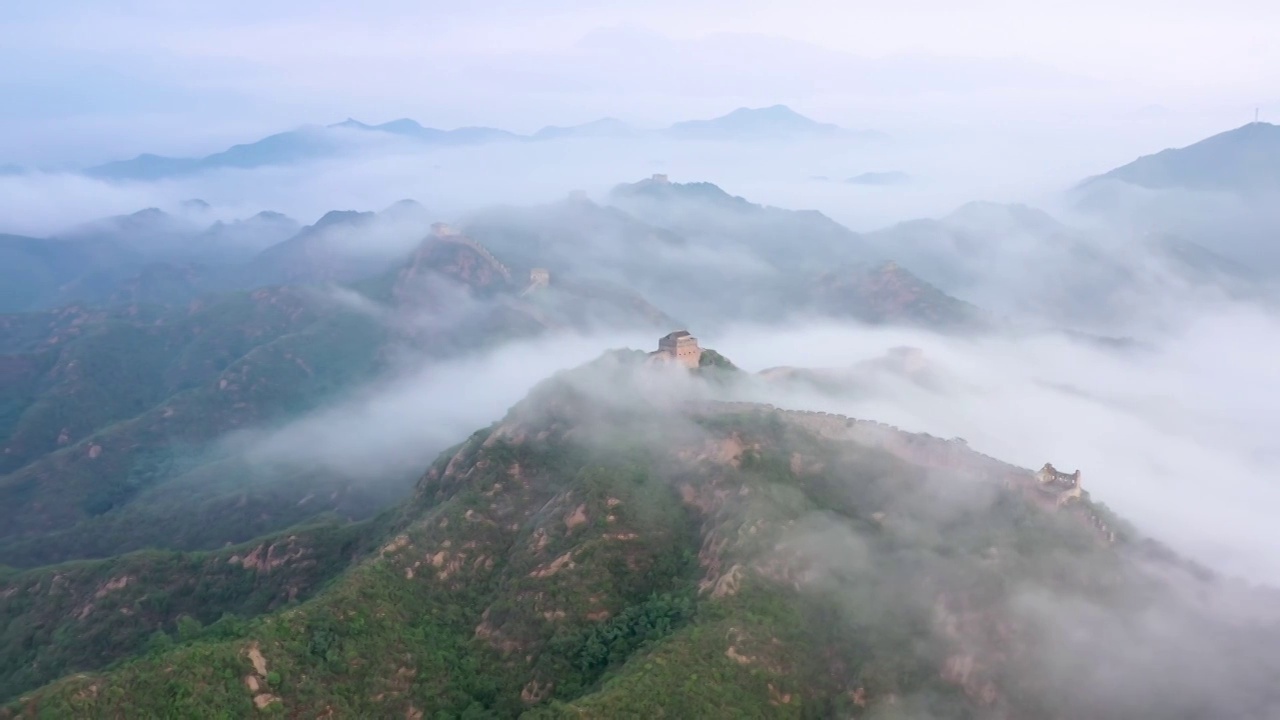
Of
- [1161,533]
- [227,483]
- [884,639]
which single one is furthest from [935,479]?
[227,483]

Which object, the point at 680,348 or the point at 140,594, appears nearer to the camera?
the point at 140,594

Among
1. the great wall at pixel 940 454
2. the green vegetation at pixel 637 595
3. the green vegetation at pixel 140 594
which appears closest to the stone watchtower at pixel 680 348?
the great wall at pixel 940 454

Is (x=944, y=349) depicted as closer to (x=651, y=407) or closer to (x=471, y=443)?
(x=651, y=407)

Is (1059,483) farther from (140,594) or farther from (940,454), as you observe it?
(140,594)

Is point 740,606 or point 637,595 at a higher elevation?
point 740,606

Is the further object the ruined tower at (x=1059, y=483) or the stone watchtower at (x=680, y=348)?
the stone watchtower at (x=680, y=348)

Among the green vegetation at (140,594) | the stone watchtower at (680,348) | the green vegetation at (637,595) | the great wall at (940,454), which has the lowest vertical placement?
the green vegetation at (140,594)

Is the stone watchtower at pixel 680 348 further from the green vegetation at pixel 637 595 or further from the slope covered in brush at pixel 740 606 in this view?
the slope covered in brush at pixel 740 606

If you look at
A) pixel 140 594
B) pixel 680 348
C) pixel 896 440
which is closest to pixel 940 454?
pixel 896 440

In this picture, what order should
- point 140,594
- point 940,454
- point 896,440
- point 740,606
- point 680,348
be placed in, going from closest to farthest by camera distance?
point 740,606
point 940,454
point 896,440
point 140,594
point 680,348
